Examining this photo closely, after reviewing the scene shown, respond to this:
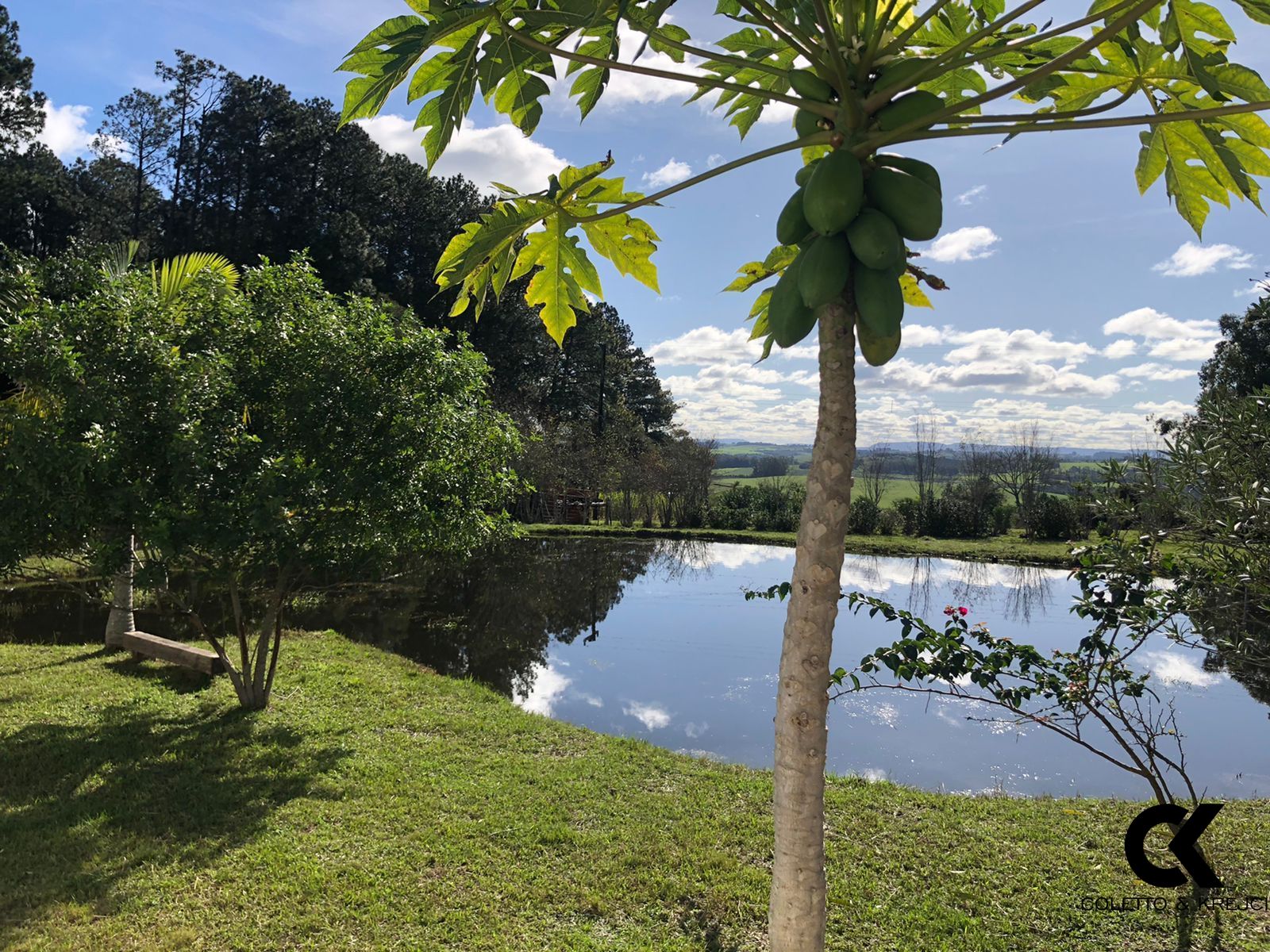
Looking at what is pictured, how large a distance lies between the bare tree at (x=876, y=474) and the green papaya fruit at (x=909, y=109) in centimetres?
2694

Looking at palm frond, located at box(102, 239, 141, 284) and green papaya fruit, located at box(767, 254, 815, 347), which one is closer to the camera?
green papaya fruit, located at box(767, 254, 815, 347)

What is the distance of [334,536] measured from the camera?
617 cm

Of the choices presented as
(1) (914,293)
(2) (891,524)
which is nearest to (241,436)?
(1) (914,293)

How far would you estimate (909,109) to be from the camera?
4.56ft

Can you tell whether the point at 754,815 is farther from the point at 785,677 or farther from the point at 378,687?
the point at 378,687

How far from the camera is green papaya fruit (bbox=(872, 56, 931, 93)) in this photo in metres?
1.35

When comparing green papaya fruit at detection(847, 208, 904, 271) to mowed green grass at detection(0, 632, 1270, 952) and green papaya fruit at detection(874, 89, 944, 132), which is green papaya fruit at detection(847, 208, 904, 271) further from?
mowed green grass at detection(0, 632, 1270, 952)

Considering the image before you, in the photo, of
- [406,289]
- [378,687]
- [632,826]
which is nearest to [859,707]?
[632,826]

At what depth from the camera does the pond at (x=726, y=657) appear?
23.7 ft

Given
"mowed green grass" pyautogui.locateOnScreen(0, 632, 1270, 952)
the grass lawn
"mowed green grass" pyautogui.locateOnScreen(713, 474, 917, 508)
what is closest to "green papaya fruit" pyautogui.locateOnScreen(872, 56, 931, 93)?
"mowed green grass" pyautogui.locateOnScreen(0, 632, 1270, 952)

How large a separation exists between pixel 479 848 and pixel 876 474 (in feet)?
88.7

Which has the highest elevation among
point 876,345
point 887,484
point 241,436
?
point 887,484

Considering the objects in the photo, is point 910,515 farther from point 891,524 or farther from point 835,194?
point 835,194

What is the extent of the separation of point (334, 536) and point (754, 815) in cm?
393
